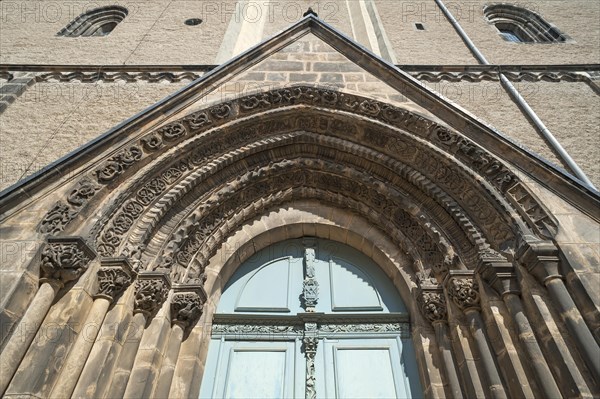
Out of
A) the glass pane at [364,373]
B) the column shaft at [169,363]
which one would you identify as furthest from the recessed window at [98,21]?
the glass pane at [364,373]

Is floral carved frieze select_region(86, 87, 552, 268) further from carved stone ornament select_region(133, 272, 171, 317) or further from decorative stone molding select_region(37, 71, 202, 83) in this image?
decorative stone molding select_region(37, 71, 202, 83)

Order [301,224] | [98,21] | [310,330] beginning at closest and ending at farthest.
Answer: [310,330] < [301,224] < [98,21]

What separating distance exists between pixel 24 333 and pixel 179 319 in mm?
1354

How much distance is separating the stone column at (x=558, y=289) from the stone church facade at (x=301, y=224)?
0.05ft

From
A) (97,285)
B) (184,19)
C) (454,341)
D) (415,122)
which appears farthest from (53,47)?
(454,341)

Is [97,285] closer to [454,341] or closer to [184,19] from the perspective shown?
[454,341]

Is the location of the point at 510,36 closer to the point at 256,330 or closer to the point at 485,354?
the point at 485,354

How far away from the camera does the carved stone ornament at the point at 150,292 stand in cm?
375

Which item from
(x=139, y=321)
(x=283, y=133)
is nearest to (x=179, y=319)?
(x=139, y=321)

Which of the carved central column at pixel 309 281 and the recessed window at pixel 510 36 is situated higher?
the recessed window at pixel 510 36

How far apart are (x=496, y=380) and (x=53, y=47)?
9.80 metres

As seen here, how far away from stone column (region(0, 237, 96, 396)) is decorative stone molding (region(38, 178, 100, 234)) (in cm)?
17

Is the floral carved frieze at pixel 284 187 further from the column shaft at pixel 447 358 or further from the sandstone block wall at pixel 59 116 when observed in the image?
the sandstone block wall at pixel 59 116

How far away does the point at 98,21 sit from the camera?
991 centimetres
